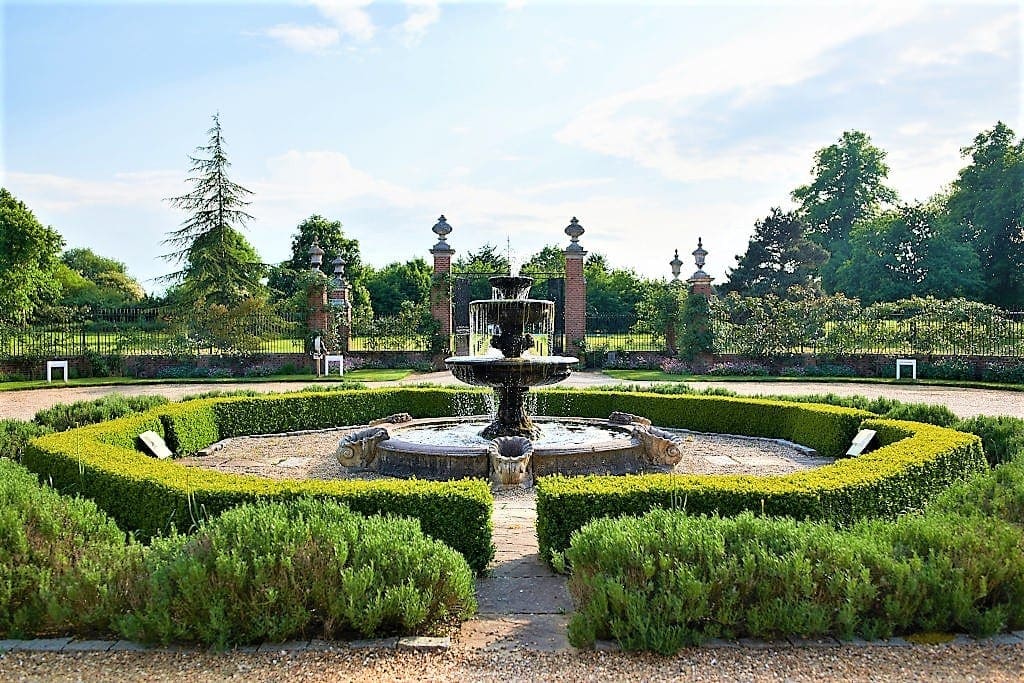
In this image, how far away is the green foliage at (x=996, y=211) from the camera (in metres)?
34.5

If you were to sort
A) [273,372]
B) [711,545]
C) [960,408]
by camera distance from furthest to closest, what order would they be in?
[273,372] < [960,408] < [711,545]

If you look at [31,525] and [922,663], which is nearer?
[922,663]

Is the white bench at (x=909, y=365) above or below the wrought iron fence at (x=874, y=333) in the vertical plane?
below

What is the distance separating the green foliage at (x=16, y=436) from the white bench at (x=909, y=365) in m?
19.7

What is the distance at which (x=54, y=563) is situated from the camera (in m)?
4.32

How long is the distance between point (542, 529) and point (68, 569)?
2.85 meters

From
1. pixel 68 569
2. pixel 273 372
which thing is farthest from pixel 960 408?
pixel 273 372

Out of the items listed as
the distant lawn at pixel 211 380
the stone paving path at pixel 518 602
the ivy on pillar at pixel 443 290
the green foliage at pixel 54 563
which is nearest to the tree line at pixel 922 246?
the ivy on pillar at pixel 443 290

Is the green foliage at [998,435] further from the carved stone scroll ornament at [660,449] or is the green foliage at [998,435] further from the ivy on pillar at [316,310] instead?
the ivy on pillar at [316,310]

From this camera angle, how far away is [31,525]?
183 inches

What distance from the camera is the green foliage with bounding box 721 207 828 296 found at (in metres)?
43.5

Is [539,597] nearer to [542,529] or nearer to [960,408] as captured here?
[542,529]

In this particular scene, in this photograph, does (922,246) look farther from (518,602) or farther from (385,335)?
(518,602)

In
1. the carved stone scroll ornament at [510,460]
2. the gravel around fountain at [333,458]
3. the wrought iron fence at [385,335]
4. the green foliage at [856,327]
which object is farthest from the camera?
the wrought iron fence at [385,335]
